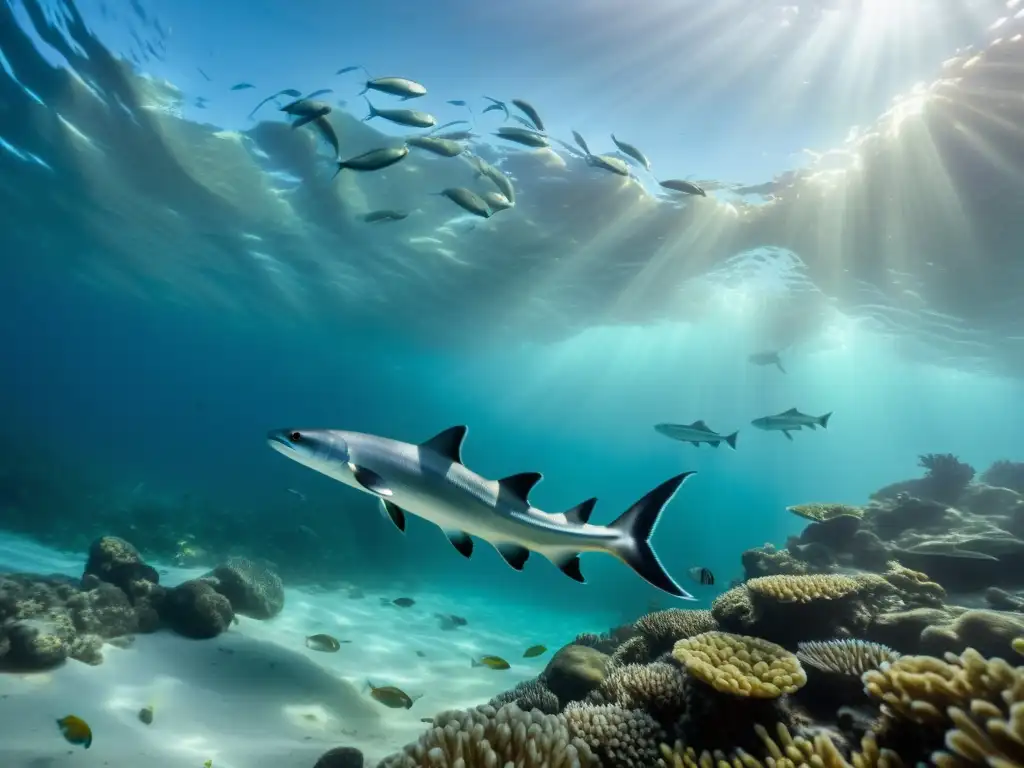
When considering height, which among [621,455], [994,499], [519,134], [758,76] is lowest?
[994,499]

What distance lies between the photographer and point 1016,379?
34.9m

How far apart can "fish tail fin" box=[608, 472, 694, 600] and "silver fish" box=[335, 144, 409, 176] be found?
16.7 ft

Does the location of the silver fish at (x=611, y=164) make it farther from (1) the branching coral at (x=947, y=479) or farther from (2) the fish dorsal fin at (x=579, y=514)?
(1) the branching coral at (x=947, y=479)

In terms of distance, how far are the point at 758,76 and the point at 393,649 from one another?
1704cm

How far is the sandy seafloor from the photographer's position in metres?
5.32

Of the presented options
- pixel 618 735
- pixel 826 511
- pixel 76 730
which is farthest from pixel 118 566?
pixel 826 511

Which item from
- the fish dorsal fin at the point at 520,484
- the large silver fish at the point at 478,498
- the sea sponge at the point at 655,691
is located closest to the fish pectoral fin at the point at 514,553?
the large silver fish at the point at 478,498

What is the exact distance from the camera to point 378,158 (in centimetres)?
606

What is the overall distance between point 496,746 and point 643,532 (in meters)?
1.59

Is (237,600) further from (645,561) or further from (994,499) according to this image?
(994,499)

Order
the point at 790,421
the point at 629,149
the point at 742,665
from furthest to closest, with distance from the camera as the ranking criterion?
the point at 790,421
the point at 629,149
the point at 742,665

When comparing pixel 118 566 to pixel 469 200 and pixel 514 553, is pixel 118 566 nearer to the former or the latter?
pixel 469 200

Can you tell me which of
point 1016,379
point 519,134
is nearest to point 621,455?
point 1016,379

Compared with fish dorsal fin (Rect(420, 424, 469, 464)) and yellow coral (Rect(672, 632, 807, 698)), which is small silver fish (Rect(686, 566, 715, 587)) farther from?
fish dorsal fin (Rect(420, 424, 469, 464))
